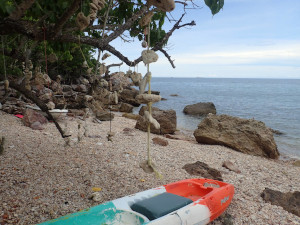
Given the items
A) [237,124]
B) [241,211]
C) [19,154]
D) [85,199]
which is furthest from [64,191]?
[237,124]

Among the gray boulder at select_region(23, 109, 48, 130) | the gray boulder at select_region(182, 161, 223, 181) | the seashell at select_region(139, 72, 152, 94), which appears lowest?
the gray boulder at select_region(182, 161, 223, 181)

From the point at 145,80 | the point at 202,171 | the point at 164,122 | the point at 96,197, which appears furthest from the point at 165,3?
the point at 164,122

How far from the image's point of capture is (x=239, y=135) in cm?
792

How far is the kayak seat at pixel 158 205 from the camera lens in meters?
2.97

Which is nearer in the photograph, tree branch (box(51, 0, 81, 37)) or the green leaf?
the green leaf

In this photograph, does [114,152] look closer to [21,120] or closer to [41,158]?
[41,158]

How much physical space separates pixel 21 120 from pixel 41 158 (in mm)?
3645

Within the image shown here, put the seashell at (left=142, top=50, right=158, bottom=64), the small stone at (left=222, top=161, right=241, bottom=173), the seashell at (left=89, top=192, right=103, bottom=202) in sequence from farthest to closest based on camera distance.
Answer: the small stone at (left=222, top=161, right=241, bottom=173) < the seashell at (left=89, top=192, right=103, bottom=202) < the seashell at (left=142, top=50, right=158, bottom=64)

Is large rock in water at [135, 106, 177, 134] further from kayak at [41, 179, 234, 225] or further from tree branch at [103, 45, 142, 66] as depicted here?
tree branch at [103, 45, 142, 66]

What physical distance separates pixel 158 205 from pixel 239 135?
546cm

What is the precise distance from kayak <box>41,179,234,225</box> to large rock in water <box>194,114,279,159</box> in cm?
432

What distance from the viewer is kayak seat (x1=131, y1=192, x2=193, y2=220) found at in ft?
9.76

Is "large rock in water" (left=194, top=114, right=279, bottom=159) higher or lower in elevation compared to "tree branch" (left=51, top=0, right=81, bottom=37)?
lower

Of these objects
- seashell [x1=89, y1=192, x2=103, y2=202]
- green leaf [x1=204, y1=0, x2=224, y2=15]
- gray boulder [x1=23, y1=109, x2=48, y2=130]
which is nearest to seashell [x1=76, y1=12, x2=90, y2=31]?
green leaf [x1=204, y1=0, x2=224, y2=15]
